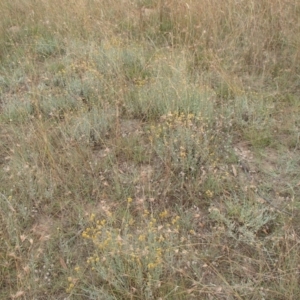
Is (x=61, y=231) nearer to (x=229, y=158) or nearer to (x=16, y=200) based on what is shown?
(x=16, y=200)

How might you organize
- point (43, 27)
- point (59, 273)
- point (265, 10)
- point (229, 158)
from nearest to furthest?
point (59, 273) → point (229, 158) → point (265, 10) → point (43, 27)

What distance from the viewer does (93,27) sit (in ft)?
18.5

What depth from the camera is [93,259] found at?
2.81 m

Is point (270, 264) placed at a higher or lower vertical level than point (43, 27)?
lower

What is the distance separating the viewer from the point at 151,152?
147 inches

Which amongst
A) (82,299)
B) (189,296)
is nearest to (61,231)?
(82,299)

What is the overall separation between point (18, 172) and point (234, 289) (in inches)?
76.7

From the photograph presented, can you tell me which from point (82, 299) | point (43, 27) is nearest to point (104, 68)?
point (43, 27)

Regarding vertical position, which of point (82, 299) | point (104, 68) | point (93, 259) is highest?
point (104, 68)

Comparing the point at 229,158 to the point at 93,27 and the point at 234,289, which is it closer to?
the point at 234,289

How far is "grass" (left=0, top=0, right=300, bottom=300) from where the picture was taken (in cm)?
281

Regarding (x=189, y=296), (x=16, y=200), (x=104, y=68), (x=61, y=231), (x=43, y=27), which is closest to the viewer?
(x=189, y=296)

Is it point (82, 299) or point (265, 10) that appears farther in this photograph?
point (265, 10)

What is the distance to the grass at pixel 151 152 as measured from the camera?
2807mm
